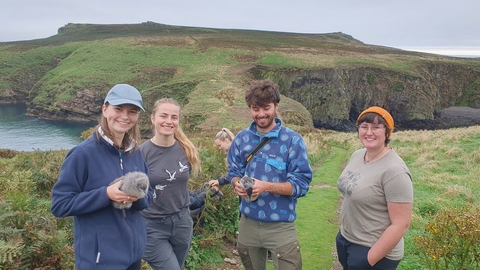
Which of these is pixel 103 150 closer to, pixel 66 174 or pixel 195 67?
pixel 66 174

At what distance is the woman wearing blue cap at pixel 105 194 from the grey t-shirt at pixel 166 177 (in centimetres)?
85

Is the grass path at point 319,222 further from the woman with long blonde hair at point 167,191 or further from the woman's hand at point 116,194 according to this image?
the woman's hand at point 116,194

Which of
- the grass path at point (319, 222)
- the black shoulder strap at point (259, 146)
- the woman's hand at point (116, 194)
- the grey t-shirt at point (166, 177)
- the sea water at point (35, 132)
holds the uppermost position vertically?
the black shoulder strap at point (259, 146)

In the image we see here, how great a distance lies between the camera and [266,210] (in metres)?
3.62

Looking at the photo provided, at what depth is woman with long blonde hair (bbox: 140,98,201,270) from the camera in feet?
12.5

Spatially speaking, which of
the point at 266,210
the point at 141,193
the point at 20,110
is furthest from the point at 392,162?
the point at 20,110

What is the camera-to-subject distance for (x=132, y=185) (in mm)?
2574

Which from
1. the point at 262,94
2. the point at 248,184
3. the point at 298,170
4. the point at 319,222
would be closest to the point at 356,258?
the point at 298,170

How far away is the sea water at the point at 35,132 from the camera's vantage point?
132 ft

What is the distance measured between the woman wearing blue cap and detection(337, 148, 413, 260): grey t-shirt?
2034 mm

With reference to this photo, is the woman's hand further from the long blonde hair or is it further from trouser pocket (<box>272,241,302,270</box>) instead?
trouser pocket (<box>272,241,302,270</box>)

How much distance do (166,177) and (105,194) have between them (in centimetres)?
134

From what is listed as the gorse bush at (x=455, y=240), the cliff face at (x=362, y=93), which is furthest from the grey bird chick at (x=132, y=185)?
the cliff face at (x=362, y=93)

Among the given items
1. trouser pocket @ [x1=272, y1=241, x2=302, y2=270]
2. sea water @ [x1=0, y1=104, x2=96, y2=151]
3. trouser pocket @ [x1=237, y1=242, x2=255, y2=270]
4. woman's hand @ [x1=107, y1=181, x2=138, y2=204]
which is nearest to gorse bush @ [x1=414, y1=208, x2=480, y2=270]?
trouser pocket @ [x1=272, y1=241, x2=302, y2=270]
